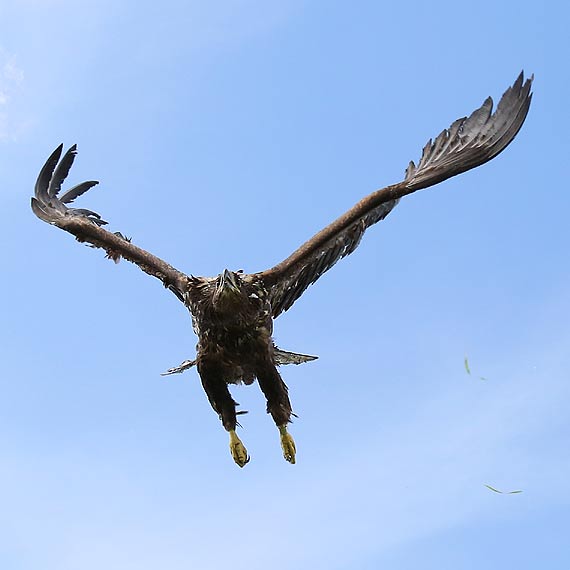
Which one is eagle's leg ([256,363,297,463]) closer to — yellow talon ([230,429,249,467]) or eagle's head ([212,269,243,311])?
yellow talon ([230,429,249,467])

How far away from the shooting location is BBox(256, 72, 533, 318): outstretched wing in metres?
9.12

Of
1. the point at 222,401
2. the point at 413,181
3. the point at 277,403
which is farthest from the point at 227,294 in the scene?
the point at 413,181

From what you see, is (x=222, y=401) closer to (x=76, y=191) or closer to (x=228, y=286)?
(x=228, y=286)

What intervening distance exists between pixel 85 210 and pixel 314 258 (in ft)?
11.8

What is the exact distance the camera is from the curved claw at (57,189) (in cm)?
1099

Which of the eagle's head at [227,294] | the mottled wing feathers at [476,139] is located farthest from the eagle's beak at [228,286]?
the mottled wing feathers at [476,139]

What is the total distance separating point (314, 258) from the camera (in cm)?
928

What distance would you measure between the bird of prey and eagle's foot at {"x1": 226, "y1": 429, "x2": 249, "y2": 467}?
0.03 ft

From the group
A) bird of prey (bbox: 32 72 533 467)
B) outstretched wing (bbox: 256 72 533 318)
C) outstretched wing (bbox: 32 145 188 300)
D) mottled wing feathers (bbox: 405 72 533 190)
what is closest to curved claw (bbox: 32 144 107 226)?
outstretched wing (bbox: 32 145 188 300)

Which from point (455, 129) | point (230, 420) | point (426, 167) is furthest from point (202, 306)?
point (455, 129)

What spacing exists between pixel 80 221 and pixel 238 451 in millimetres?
3380

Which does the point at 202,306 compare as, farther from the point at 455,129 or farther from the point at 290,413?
the point at 455,129

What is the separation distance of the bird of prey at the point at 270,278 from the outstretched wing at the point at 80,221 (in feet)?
0.05

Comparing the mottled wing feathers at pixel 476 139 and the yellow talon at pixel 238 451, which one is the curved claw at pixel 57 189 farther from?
the mottled wing feathers at pixel 476 139
